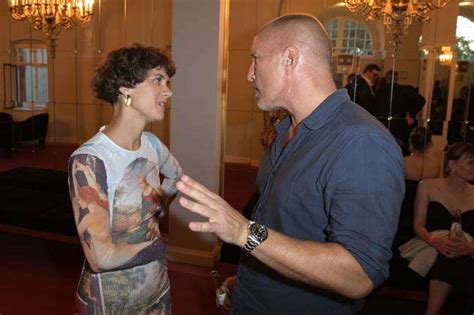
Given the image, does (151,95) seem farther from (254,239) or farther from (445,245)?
(445,245)

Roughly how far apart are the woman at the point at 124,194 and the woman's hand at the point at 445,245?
2.11 meters

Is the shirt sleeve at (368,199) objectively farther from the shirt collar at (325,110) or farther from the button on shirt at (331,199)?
the shirt collar at (325,110)

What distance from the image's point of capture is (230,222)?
1002 mm

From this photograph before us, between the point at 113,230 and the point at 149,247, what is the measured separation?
0.16 metres

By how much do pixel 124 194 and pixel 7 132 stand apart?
8149 mm

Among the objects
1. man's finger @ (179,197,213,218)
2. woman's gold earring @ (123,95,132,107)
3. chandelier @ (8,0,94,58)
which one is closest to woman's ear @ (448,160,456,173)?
woman's gold earring @ (123,95,132,107)

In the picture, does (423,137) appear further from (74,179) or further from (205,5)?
(74,179)

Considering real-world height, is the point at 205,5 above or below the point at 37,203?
above

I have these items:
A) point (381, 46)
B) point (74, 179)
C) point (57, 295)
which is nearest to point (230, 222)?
point (74, 179)

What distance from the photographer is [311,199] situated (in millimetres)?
1153

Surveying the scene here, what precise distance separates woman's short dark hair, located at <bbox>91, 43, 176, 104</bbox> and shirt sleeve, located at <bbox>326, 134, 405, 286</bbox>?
40.7 inches

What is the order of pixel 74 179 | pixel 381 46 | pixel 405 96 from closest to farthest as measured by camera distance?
1. pixel 74 179
2. pixel 405 96
3. pixel 381 46

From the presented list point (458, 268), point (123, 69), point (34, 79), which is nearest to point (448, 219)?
point (458, 268)

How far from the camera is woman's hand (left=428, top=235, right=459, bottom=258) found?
297 centimetres
